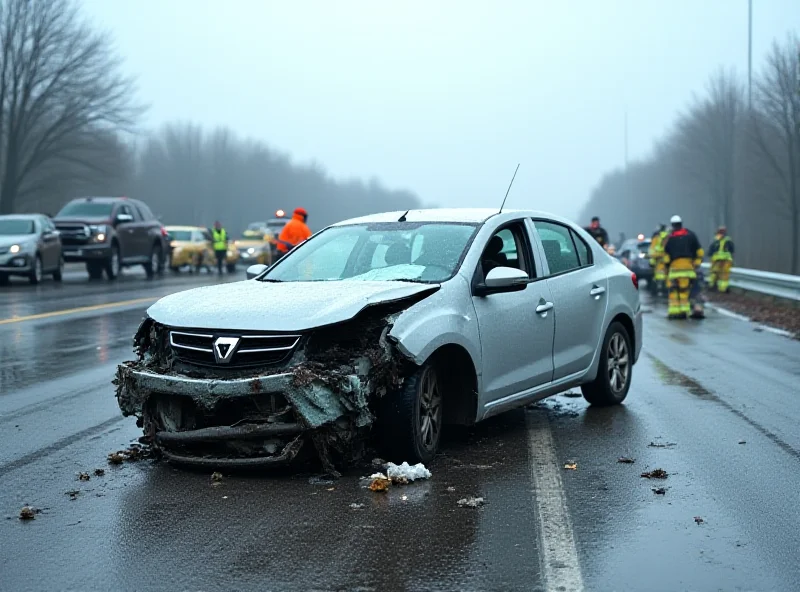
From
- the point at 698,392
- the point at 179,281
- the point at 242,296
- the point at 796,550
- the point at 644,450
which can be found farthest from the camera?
the point at 179,281

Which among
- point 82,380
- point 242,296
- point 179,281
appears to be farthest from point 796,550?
point 179,281

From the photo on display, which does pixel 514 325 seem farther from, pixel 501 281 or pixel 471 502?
pixel 471 502

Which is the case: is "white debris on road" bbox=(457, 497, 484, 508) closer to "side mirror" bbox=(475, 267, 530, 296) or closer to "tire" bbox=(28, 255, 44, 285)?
"side mirror" bbox=(475, 267, 530, 296)

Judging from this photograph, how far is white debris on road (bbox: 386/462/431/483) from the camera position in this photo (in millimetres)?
6246

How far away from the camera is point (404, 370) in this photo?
645cm

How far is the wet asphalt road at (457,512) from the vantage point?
464 cm

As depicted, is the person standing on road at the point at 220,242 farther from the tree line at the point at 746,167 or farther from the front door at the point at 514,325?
the front door at the point at 514,325

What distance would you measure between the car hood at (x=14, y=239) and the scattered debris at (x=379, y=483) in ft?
72.0

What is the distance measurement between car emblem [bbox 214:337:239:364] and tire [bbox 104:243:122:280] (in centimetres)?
2511

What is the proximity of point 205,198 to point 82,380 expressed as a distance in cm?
10518

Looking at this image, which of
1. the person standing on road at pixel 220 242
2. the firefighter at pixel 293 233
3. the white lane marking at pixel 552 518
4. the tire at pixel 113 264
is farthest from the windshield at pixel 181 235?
the white lane marking at pixel 552 518

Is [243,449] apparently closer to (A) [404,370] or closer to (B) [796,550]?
(A) [404,370]

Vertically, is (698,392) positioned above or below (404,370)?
below

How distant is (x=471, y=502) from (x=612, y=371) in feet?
11.6
